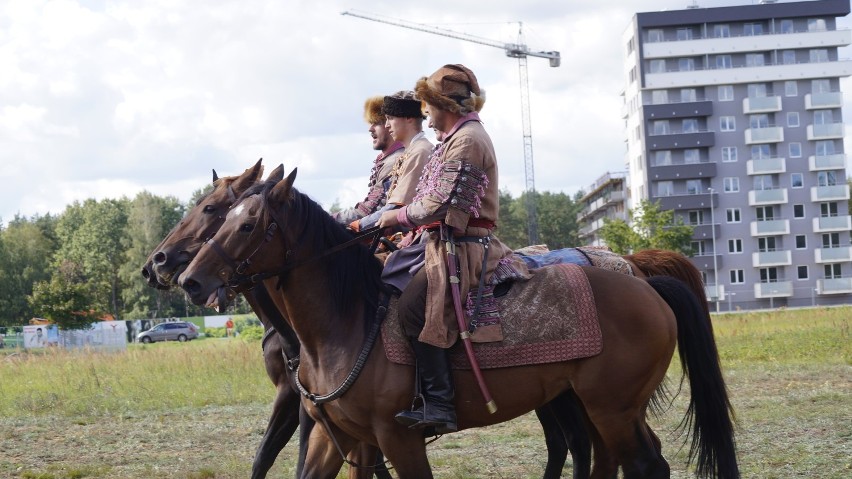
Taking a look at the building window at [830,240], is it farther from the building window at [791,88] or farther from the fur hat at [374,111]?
the fur hat at [374,111]

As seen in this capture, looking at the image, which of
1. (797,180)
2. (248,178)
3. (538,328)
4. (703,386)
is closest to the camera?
(538,328)

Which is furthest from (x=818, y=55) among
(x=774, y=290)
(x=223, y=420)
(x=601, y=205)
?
(x=223, y=420)

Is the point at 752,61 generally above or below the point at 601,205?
above

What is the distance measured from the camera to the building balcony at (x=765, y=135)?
8575 centimetres

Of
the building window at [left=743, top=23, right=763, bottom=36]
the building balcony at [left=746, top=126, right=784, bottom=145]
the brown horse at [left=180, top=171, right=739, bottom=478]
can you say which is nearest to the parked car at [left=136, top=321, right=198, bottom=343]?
the building balcony at [left=746, top=126, right=784, bottom=145]

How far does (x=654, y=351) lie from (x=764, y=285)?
81.4 m

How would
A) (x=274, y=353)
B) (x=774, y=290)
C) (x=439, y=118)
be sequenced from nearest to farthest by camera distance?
(x=439, y=118)
(x=274, y=353)
(x=774, y=290)

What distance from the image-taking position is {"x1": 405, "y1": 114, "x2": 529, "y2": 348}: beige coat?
19.9 feet

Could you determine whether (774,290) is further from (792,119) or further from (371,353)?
(371,353)

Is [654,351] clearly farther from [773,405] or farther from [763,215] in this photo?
[763,215]

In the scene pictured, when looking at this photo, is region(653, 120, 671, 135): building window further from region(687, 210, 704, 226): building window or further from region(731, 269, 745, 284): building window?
region(731, 269, 745, 284): building window

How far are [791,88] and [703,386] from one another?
3439 inches

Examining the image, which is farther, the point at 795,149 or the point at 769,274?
the point at 795,149

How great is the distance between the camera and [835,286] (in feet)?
272
